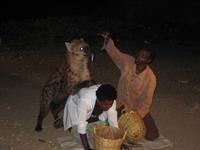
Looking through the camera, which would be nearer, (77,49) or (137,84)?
(137,84)

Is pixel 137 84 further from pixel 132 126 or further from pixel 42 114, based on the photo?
pixel 42 114

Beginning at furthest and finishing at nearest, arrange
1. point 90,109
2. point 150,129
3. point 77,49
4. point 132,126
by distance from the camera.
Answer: point 77,49, point 150,129, point 132,126, point 90,109

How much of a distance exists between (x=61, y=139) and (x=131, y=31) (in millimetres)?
7417

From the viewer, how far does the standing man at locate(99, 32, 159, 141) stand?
532 centimetres

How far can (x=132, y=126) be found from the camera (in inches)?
198

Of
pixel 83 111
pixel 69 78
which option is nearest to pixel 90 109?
pixel 83 111

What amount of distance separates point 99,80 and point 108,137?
9.67ft

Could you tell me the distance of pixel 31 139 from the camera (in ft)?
17.2

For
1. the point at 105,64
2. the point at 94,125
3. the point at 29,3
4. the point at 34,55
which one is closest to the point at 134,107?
the point at 94,125

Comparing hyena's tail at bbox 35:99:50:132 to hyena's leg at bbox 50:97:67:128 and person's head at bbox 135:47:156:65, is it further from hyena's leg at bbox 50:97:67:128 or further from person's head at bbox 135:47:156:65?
person's head at bbox 135:47:156:65

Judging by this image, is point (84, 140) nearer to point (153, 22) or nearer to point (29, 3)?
point (153, 22)

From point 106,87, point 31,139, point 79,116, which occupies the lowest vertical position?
point 31,139

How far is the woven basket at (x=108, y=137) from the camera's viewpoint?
444cm

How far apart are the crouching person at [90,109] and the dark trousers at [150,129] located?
0.59 m
